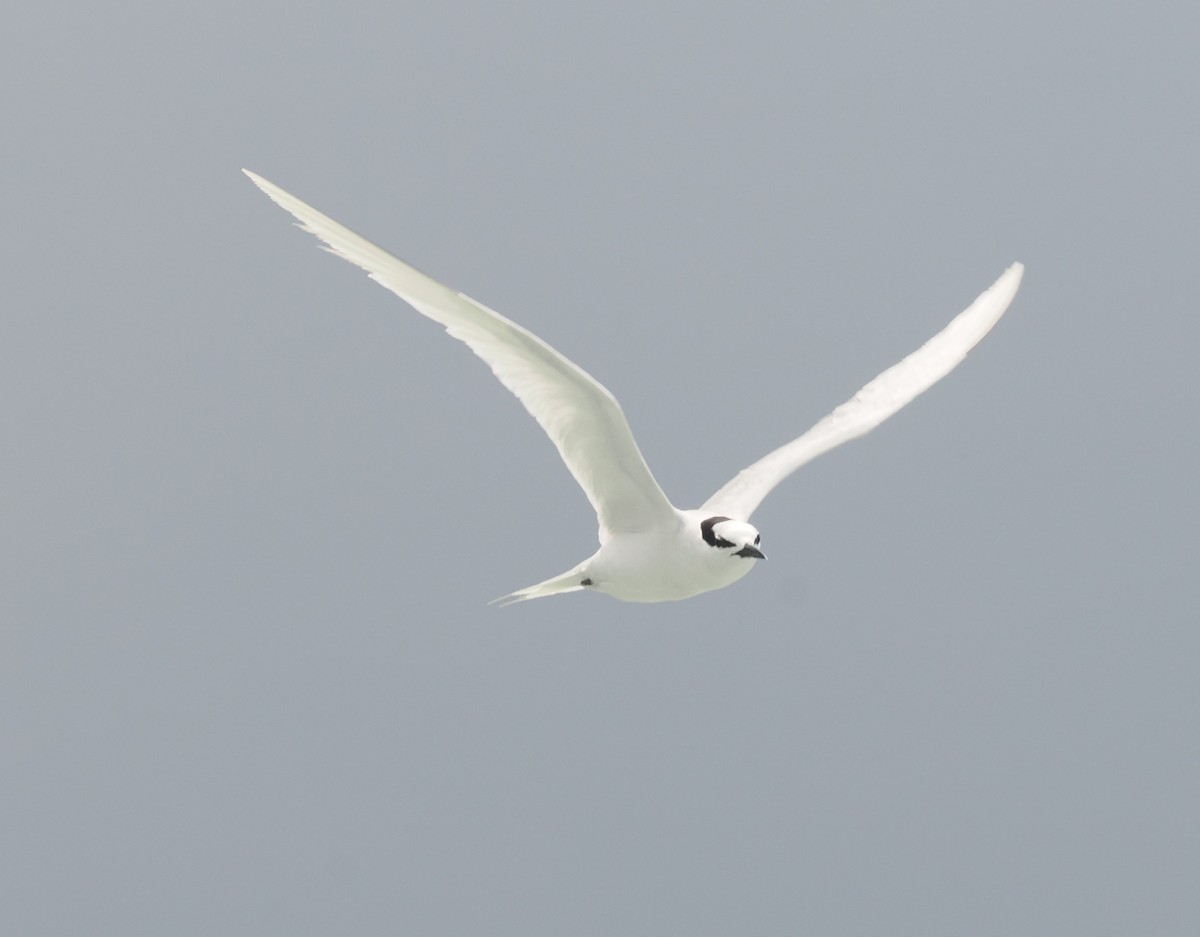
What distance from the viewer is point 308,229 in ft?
24.9

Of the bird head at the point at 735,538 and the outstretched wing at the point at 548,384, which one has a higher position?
the outstretched wing at the point at 548,384

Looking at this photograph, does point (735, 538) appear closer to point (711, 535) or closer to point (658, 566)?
point (711, 535)

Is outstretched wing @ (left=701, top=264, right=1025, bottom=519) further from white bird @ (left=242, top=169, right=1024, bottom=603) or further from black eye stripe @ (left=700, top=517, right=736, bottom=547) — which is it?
black eye stripe @ (left=700, top=517, right=736, bottom=547)

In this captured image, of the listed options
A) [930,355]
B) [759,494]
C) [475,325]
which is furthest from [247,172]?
[930,355]

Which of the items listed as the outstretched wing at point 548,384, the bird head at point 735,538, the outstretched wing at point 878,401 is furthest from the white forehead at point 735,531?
the outstretched wing at point 878,401

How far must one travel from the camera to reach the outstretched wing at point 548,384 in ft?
25.5

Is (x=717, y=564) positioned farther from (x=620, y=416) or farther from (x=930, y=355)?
(x=930, y=355)

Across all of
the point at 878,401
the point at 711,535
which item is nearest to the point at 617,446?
the point at 711,535

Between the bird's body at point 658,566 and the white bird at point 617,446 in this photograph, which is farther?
the bird's body at point 658,566

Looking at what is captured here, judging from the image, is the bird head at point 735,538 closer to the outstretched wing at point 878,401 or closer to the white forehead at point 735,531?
the white forehead at point 735,531

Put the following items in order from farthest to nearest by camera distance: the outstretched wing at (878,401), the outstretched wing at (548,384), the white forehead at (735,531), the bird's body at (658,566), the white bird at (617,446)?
1. the outstretched wing at (878,401)
2. the bird's body at (658,566)
3. the white forehead at (735,531)
4. the white bird at (617,446)
5. the outstretched wing at (548,384)

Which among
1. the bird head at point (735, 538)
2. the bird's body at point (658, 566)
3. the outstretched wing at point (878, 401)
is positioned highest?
the outstretched wing at point (878, 401)

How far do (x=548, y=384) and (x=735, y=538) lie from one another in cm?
133

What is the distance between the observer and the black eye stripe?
9430 millimetres
